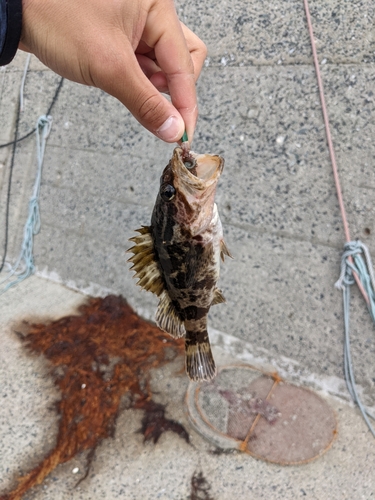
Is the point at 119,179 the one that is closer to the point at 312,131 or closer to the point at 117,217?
the point at 117,217

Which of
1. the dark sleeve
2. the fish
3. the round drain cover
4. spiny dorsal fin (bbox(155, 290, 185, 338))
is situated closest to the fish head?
the fish

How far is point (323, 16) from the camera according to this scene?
3.18 meters

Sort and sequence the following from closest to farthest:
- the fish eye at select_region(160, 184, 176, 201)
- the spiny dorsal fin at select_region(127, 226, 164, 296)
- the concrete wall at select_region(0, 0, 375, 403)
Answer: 1. the fish eye at select_region(160, 184, 176, 201)
2. the spiny dorsal fin at select_region(127, 226, 164, 296)
3. the concrete wall at select_region(0, 0, 375, 403)

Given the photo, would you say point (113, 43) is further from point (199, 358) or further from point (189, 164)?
point (199, 358)

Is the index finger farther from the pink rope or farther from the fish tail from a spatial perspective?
the pink rope

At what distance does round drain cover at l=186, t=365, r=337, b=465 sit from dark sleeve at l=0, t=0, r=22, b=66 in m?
2.88

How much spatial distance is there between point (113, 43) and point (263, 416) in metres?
2.91

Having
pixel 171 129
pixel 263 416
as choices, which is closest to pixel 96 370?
pixel 263 416

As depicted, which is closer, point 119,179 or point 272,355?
point 272,355

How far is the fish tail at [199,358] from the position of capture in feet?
7.71

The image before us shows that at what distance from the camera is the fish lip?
70.1 inches

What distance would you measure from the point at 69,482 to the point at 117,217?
2635 millimetres

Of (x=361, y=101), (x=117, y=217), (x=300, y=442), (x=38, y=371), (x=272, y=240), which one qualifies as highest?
(x=361, y=101)

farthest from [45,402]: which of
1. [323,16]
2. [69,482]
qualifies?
[323,16]
